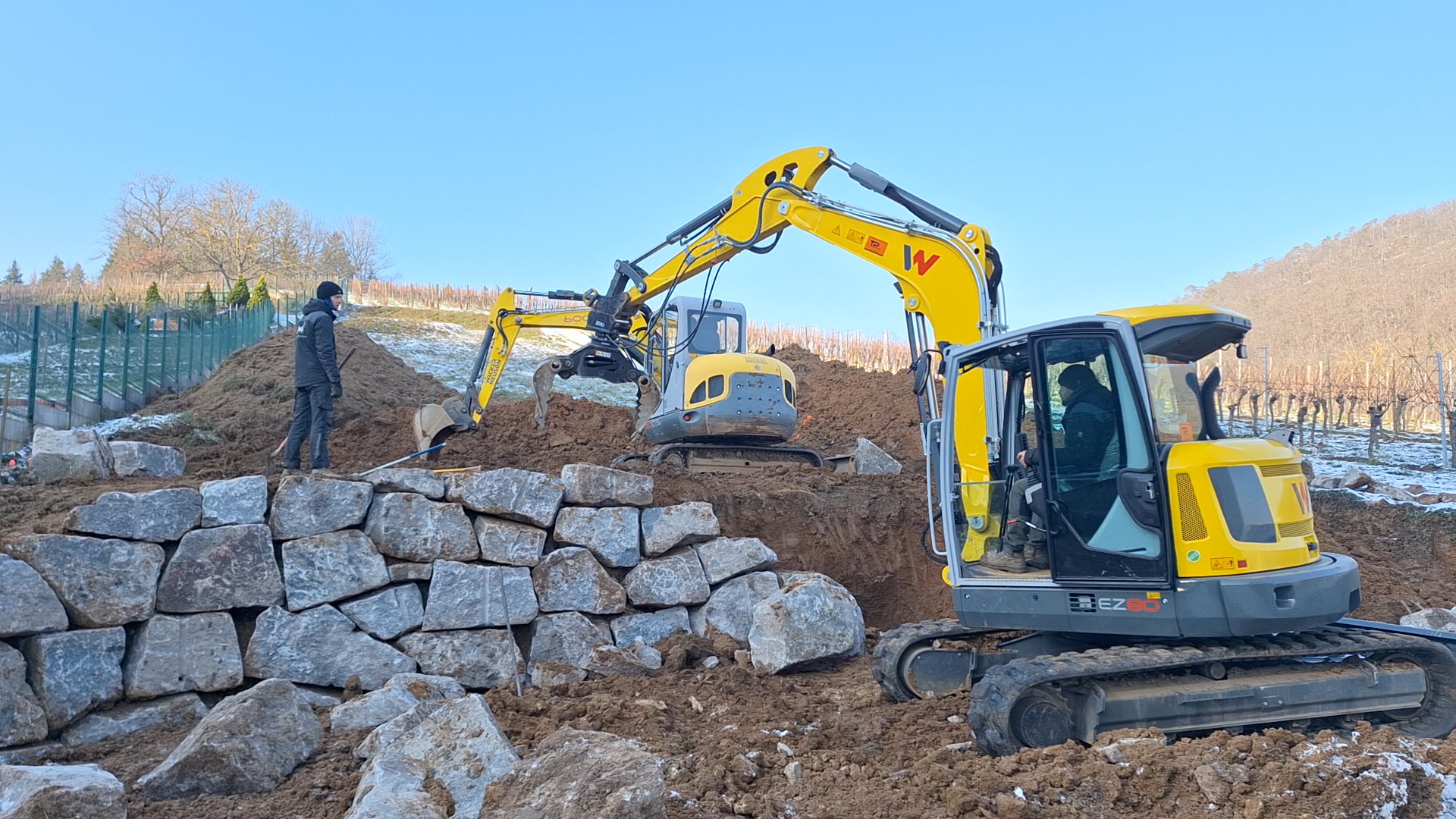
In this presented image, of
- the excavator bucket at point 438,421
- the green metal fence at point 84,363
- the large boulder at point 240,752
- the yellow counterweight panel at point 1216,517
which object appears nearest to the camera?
the large boulder at point 240,752

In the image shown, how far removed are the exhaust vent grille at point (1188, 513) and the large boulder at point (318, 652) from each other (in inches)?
212

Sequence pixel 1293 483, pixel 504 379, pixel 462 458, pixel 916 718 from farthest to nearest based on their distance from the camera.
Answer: pixel 504 379, pixel 462 458, pixel 916 718, pixel 1293 483

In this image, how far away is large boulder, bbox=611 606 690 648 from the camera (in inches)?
311

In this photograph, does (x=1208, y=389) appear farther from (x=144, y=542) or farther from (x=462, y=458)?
(x=462, y=458)

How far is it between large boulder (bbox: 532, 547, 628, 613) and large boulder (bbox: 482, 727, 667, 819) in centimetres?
373

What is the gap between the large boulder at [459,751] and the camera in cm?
420

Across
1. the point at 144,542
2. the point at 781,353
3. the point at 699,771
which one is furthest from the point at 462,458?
the point at 781,353

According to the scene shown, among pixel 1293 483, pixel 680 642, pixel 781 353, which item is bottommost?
pixel 680 642

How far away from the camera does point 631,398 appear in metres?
21.0

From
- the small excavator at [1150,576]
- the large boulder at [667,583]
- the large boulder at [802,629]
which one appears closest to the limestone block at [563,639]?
the large boulder at [667,583]

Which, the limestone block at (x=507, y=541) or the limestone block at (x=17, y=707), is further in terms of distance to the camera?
the limestone block at (x=507, y=541)

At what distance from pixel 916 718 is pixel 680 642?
2.46 m

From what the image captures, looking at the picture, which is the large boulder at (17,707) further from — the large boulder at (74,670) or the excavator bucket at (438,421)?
the excavator bucket at (438,421)

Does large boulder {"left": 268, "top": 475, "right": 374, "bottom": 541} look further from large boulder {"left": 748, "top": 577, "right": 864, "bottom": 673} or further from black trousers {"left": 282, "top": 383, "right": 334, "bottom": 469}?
large boulder {"left": 748, "top": 577, "right": 864, "bottom": 673}
